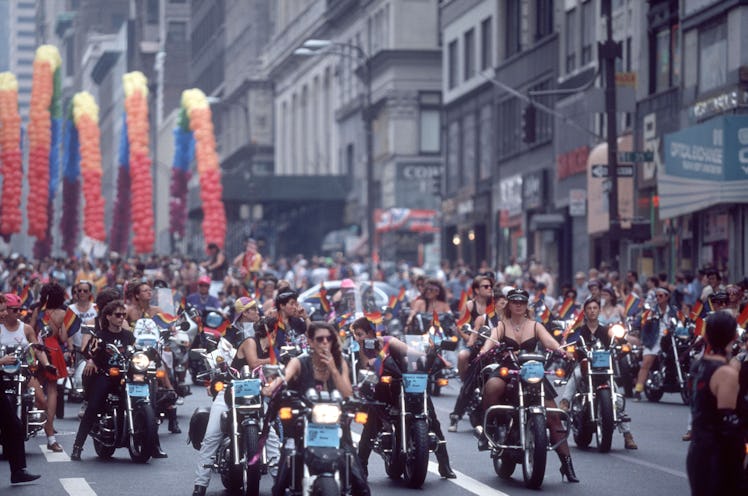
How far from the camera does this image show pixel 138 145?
3174 inches

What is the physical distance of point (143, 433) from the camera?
1725 centimetres

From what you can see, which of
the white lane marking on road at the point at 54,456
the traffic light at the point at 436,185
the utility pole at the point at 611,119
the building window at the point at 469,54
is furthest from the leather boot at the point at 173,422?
the traffic light at the point at 436,185

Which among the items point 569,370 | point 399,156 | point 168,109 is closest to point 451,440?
point 569,370

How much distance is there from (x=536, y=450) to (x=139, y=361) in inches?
160

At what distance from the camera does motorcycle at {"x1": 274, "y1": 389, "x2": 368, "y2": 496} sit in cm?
1198

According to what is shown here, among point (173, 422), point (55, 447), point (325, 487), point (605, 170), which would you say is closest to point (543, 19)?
point (605, 170)

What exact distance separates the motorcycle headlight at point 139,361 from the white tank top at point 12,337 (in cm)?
141

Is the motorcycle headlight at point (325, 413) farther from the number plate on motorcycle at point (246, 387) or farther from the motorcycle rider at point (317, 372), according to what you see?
the number plate on motorcycle at point (246, 387)

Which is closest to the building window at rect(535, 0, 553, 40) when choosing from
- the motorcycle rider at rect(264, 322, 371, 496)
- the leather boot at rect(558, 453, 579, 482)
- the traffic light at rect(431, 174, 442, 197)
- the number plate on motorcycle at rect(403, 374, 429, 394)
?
the traffic light at rect(431, 174, 442, 197)

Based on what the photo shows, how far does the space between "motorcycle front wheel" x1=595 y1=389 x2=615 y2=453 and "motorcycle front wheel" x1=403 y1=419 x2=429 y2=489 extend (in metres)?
3.44

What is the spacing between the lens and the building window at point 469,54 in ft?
A: 222

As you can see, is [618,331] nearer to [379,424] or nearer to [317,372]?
[379,424]

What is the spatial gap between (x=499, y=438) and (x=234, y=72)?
355 ft

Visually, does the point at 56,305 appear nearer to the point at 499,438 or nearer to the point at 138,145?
the point at 499,438
